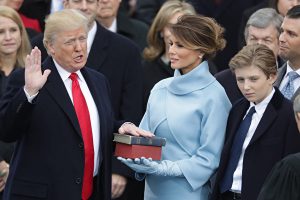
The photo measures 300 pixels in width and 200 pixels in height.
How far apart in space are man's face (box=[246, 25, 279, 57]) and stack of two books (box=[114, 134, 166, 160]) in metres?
1.66

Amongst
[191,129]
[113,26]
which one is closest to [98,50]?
[113,26]

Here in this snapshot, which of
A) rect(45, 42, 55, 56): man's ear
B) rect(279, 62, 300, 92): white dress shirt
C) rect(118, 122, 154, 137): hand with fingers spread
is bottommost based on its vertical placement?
rect(118, 122, 154, 137): hand with fingers spread

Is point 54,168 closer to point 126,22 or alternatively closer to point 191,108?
point 191,108

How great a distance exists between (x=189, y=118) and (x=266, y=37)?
1.47m

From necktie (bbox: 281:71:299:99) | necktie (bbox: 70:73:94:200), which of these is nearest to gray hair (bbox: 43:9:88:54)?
necktie (bbox: 70:73:94:200)

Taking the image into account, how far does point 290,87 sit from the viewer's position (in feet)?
25.1

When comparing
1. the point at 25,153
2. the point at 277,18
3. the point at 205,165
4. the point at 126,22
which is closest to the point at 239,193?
the point at 205,165

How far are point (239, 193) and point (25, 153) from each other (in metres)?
1.49

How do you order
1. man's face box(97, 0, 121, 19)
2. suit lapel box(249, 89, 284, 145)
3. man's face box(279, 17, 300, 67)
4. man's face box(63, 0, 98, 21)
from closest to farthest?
suit lapel box(249, 89, 284, 145)
man's face box(279, 17, 300, 67)
man's face box(63, 0, 98, 21)
man's face box(97, 0, 121, 19)

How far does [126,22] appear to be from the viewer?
10.1 m

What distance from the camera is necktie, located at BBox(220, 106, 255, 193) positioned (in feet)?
22.8

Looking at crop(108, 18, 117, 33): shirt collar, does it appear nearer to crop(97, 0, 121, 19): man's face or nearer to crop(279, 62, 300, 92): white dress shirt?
crop(97, 0, 121, 19): man's face

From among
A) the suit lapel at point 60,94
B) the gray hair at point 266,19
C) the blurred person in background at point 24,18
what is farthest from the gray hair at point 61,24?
the blurred person in background at point 24,18

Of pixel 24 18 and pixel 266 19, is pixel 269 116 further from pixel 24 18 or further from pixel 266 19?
pixel 24 18
